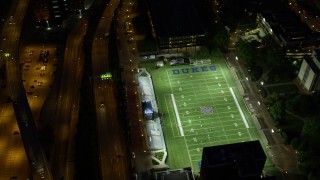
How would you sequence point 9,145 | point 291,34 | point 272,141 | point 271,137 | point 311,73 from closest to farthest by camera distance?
point 272,141 → point 9,145 → point 271,137 → point 311,73 → point 291,34

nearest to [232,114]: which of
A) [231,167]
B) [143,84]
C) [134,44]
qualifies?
[143,84]

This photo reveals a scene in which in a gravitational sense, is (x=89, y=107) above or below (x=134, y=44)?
below

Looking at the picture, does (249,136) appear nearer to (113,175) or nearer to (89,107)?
(113,175)

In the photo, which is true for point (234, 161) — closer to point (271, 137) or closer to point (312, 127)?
point (271, 137)

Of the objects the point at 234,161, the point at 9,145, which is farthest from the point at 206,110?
the point at 9,145

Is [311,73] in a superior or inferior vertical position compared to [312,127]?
superior

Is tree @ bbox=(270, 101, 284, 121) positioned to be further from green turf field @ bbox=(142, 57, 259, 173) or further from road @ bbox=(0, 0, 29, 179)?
road @ bbox=(0, 0, 29, 179)

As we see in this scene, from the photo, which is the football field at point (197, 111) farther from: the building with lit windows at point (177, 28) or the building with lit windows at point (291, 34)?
the building with lit windows at point (291, 34)
